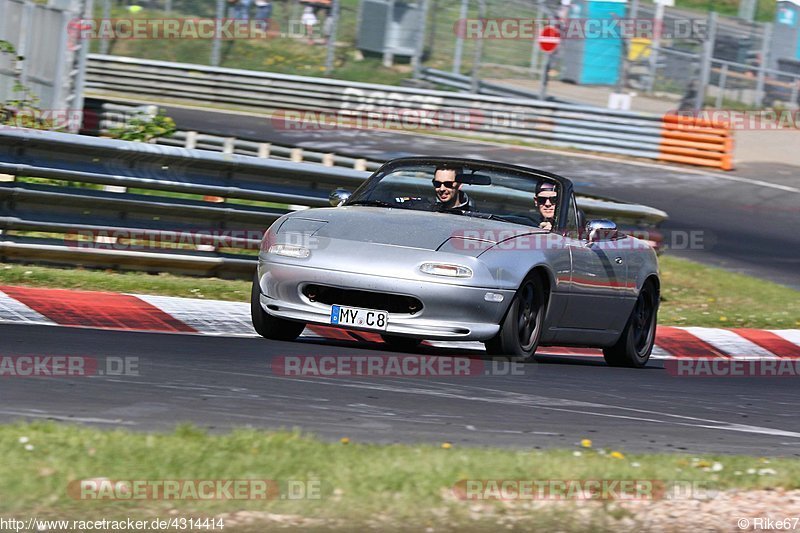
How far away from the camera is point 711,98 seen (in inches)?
1168

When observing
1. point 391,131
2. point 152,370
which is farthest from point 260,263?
point 391,131

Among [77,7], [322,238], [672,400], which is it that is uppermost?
[77,7]

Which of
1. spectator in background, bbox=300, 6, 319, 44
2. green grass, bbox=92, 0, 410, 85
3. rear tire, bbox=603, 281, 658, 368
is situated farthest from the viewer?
spectator in background, bbox=300, 6, 319, 44

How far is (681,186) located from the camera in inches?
941

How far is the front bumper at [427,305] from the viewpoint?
7.72 metres

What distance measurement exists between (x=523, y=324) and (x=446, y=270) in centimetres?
75

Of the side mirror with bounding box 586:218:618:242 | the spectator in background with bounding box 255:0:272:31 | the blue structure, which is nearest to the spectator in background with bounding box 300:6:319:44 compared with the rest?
the spectator in background with bounding box 255:0:272:31

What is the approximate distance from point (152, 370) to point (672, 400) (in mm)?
3014

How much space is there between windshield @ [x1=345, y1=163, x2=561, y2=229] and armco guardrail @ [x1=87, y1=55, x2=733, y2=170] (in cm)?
1809

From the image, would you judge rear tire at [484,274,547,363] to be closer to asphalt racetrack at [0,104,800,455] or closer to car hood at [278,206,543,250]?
asphalt racetrack at [0,104,800,455]

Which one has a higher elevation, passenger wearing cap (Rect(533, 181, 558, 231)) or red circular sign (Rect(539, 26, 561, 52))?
red circular sign (Rect(539, 26, 561, 52))

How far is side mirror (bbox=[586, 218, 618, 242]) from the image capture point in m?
9.03

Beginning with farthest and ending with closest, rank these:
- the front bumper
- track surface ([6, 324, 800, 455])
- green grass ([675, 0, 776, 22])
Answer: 1. green grass ([675, 0, 776, 22])
2. the front bumper
3. track surface ([6, 324, 800, 455])

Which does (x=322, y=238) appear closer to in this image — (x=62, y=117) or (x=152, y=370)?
(x=152, y=370)
